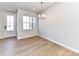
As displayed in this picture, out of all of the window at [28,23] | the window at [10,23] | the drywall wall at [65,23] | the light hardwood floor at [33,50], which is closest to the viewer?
the light hardwood floor at [33,50]

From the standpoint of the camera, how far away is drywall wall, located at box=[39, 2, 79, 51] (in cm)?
458

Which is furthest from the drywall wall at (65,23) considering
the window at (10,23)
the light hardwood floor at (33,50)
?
the window at (10,23)

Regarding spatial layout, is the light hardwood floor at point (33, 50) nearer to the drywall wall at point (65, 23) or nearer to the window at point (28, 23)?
the drywall wall at point (65, 23)

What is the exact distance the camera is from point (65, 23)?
17.5 ft

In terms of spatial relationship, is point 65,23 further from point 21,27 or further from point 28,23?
point 28,23

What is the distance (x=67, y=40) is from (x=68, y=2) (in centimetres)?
211

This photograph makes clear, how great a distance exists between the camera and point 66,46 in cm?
530

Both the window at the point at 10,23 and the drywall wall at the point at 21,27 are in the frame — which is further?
the window at the point at 10,23

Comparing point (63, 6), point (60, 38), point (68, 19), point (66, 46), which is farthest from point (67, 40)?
point (63, 6)

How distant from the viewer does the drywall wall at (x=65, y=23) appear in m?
4.58

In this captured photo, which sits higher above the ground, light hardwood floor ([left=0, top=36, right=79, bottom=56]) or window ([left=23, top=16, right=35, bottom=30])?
window ([left=23, top=16, right=35, bottom=30])

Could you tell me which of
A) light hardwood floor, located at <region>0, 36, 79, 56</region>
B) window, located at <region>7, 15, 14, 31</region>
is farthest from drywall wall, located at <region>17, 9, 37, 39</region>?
light hardwood floor, located at <region>0, 36, 79, 56</region>

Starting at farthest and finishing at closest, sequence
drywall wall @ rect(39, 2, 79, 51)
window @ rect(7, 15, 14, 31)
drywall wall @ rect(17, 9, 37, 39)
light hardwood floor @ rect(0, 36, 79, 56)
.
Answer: window @ rect(7, 15, 14, 31) < drywall wall @ rect(17, 9, 37, 39) < drywall wall @ rect(39, 2, 79, 51) < light hardwood floor @ rect(0, 36, 79, 56)

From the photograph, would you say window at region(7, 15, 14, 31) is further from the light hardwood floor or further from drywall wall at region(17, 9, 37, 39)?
Answer: the light hardwood floor
